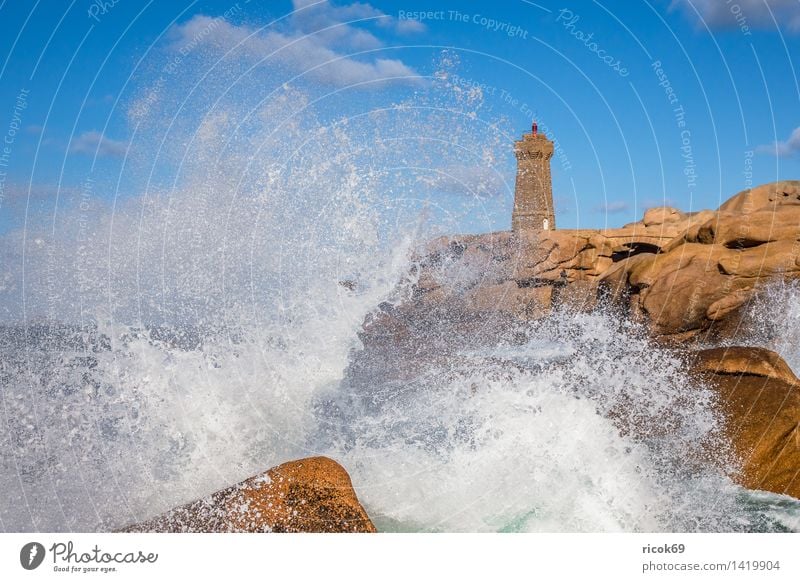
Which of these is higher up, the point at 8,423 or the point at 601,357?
the point at 601,357

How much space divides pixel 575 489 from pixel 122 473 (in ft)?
14.3

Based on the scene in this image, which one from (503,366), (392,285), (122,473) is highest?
(392,285)

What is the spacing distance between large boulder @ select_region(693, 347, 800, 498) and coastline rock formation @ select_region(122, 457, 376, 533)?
4318 millimetres

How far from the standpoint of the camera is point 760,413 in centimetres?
788

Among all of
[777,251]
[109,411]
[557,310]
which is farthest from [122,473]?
[557,310]


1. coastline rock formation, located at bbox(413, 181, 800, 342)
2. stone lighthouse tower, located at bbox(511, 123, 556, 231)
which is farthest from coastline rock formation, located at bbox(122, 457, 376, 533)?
stone lighthouse tower, located at bbox(511, 123, 556, 231)

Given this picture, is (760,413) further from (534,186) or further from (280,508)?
(534,186)

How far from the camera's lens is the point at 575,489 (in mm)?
6875

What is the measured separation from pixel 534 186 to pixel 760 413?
4059 centimetres

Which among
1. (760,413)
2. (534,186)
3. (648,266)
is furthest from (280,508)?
(534,186)

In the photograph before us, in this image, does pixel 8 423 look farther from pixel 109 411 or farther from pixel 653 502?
pixel 653 502

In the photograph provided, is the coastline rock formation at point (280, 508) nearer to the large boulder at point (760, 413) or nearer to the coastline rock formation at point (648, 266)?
the large boulder at point (760, 413)

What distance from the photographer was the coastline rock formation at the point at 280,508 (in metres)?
5.36

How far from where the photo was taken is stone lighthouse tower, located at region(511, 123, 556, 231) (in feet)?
151
